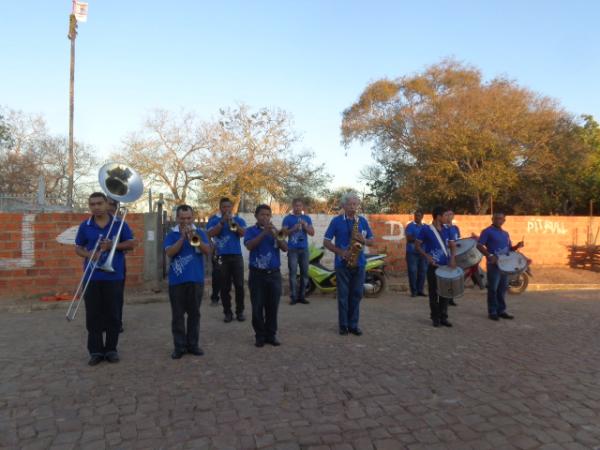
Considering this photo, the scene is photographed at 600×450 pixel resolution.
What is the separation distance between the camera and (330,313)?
26.0 feet

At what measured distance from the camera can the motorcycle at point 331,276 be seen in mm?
9602

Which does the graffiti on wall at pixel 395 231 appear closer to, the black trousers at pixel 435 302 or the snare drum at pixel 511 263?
the snare drum at pixel 511 263

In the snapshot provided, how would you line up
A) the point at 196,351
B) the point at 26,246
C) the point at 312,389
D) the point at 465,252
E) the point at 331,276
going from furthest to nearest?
the point at 331,276, the point at 26,246, the point at 465,252, the point at 196,351, the point at 312,389

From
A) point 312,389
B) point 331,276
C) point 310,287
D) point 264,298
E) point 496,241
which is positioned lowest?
point 312,389

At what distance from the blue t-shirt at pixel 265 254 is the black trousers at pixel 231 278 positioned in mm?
1475

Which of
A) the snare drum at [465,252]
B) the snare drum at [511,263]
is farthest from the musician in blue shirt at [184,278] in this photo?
the snare drum at [511,263]

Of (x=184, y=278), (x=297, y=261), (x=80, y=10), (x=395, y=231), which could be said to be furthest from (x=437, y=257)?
(x=80, y=10)

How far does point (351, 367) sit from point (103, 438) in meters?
2.45

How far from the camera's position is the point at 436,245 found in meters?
6.97

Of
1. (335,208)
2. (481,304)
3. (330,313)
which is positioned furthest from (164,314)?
(335,208)

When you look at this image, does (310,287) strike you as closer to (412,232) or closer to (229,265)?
(412,232)

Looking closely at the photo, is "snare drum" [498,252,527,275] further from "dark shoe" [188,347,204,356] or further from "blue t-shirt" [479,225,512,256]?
"dark shoe" [188,347,204,356]

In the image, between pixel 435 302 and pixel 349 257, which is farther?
pixel 435 302

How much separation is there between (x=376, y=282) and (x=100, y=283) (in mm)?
6176
